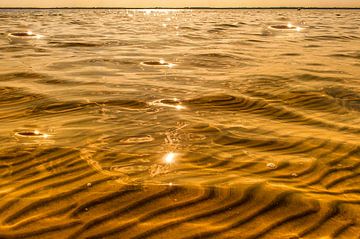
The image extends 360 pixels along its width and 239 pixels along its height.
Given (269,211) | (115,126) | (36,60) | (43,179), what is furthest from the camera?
(36,60)

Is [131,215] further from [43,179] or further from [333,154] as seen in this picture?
[333,154]

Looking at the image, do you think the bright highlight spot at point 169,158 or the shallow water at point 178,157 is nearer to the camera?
the shallow water at point 178,157

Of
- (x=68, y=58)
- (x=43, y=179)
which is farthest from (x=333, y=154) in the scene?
(x=68, y=58)

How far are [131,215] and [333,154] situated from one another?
192 centimetres

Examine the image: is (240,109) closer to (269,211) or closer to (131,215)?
(269,211)

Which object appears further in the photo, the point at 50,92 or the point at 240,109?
the point at 50,92

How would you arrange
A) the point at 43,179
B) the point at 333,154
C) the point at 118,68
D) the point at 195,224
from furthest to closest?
the point at 118,68 → the point at 333,154 → the point at 43,179 → the point at 195,224

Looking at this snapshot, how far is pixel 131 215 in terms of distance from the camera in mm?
2285

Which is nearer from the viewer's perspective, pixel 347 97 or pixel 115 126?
pixel 115 126

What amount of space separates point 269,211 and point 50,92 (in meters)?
3.82

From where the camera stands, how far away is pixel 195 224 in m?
2.21

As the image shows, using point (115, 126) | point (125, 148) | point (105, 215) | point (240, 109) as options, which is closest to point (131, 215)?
point (105, 215)

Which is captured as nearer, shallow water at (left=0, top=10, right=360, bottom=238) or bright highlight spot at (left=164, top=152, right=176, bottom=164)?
shallow water at (left=0, top=10, right=360, bottom=238)

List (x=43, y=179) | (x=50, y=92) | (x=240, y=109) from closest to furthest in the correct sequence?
1. (x=43, y=179)
2. (x=240, y=109)
3. (x=50, y=92)
